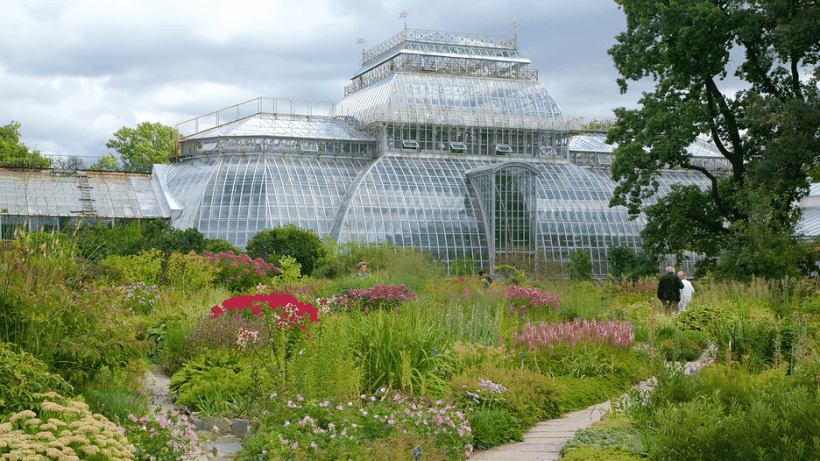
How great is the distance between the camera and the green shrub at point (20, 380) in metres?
6.05

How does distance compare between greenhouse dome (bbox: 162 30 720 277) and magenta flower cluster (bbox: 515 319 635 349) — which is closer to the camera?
magenta flower cluster (bbox: 515 319 635 349)

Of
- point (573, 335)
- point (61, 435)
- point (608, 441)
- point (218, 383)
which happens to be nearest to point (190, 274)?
point (218, 383)

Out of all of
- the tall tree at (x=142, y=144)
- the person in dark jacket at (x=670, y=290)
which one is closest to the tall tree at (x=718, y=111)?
the person in dark jacket at (x=670, y=290)

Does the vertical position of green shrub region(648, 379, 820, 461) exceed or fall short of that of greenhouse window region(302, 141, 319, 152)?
it falls short

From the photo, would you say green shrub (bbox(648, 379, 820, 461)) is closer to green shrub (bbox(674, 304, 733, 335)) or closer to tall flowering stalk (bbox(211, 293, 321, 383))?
tall flowering stalk (bbox(211, 293, 321, 383))

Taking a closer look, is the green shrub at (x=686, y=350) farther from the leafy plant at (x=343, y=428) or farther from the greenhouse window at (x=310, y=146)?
the greenhouse window at (x=310, y=146)

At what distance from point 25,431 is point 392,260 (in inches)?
703

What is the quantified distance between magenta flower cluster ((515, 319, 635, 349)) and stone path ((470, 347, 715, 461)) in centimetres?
170

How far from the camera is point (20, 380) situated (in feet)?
20.3

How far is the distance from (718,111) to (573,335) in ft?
52.4

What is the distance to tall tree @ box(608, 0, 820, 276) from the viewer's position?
21.8 metres

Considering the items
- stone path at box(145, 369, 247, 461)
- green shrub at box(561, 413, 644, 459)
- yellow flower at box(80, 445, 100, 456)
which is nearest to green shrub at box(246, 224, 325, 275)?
stone path at box(145, 369, 247, 461)

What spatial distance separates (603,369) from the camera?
11.1 meters

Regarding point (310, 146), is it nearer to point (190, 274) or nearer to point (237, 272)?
point (237, 272)
